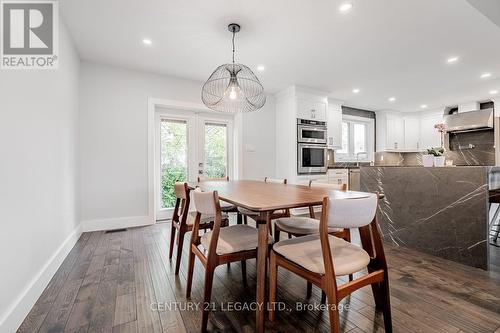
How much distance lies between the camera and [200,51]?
10.1 feet

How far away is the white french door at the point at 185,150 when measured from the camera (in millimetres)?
4062

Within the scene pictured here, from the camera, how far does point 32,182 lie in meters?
1.74

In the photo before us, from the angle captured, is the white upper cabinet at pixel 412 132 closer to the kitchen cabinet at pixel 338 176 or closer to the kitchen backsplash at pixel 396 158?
the kitchen backsplash at pixel 396 158

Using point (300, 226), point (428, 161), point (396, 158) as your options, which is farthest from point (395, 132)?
point (300, 226)

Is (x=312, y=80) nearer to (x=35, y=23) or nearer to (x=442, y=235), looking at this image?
(x=442, y=235)

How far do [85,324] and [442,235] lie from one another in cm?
314

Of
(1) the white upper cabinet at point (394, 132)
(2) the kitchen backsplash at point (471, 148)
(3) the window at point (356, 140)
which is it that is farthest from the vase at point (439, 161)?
(1) the white upper cabinet at point (394, 132)

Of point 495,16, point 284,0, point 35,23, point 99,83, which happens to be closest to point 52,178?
point 35,23

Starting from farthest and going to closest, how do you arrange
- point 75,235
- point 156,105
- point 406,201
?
point 156,105
point 75,235
point 406,201

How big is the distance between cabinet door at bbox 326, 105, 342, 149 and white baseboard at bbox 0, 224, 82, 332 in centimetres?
495

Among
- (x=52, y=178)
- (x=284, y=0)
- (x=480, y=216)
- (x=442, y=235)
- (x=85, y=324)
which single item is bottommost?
(x=85, y=324)

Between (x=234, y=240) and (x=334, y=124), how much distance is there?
4.58 meters

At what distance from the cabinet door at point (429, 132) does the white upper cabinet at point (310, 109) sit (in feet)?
11.4

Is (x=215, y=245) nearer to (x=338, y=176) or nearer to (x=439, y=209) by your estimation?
(x=439, y=209)
